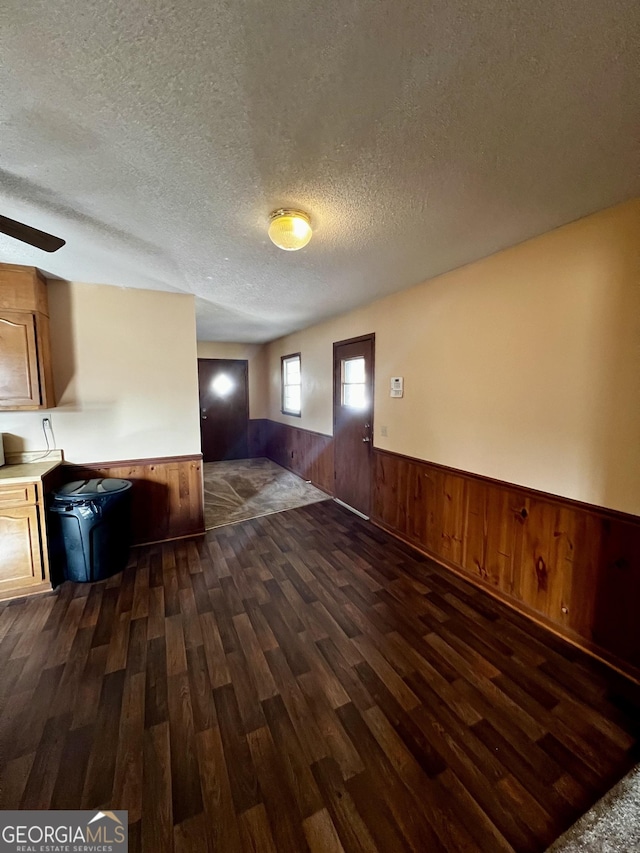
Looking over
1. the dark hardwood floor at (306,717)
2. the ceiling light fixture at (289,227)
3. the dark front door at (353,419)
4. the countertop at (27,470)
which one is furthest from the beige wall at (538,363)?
the countertop at (27,470)

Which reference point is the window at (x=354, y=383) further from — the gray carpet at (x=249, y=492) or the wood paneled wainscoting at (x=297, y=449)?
the gray carpet at (x=249, y=492)

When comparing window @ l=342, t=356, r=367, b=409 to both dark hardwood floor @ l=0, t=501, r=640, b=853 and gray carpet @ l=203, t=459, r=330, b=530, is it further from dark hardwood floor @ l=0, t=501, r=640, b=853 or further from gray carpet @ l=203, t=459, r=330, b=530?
dark hardwood floor @ l=0, t=501, r=640, b=853

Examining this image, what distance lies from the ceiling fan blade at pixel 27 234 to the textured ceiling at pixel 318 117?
211 millimetres

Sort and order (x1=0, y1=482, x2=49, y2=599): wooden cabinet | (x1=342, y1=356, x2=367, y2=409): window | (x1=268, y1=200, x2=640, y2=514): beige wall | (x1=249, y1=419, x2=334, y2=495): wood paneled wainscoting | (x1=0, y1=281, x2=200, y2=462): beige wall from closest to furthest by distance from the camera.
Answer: (x1=268, y1=200, x2=640, y2=514): beige wall → (x1=0, y1=482, x2=49, y2=599): wooden cabinet → (x1=0, y1=281, x2=200, y2=462): beige wall → (x1=342, y1=356, x2=367, y2=409): window → (x1=249, y1=419, x2=334, y2=495): wood paneled wainscoting

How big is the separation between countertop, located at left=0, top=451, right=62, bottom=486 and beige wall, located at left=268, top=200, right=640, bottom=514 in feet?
9.88

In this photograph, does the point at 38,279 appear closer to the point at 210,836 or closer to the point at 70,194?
the point at 70,194

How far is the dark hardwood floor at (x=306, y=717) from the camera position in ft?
3.88

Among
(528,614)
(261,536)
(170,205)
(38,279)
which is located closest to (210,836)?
(528,614)

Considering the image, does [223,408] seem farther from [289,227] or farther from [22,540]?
[289,227]

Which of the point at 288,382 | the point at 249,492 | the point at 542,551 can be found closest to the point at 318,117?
the point at 542,551

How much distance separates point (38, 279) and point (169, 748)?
324 centimetres

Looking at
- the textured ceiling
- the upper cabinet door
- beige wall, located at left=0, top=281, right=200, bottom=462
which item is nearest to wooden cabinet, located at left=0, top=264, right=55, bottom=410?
the upper cabinet door

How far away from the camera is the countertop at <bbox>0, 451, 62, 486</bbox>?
7.74 ft

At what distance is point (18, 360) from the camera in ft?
8.52
